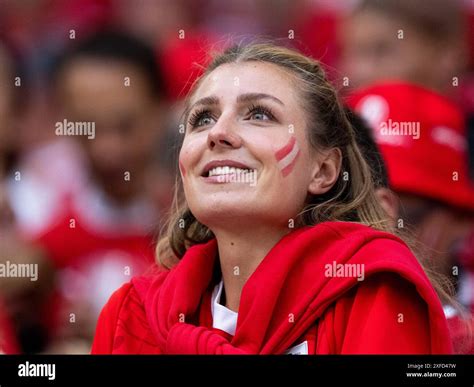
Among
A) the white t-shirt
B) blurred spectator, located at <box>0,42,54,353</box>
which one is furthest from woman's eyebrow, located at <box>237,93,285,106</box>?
blurred spectator, located at <box>0,42,54,353</box>

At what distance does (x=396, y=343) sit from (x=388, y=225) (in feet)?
0.91

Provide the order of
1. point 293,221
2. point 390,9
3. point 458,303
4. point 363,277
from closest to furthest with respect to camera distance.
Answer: point 363,277
point 293,221
point 458,303
point 390,9

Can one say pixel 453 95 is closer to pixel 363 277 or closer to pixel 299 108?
pixel 299 108

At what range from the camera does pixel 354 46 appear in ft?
7.63

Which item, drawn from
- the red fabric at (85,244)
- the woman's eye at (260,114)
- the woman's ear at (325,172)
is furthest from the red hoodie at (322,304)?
the red fabric at (85,244)

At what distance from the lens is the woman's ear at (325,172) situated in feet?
6.14

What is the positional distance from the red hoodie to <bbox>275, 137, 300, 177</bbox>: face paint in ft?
0.40

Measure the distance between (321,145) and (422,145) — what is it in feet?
1.51

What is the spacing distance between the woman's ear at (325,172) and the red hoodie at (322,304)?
11 centimetres

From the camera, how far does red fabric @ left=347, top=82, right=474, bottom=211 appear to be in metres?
2.24

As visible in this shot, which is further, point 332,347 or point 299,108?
point 299,108

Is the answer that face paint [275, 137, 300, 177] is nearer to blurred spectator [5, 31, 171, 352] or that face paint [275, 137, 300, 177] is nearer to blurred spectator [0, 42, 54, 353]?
blurred spectator [5, 31, 171, 352]

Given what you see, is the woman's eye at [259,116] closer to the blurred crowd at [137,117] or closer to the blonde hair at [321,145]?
the blonde hair at [321,145]
